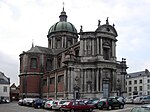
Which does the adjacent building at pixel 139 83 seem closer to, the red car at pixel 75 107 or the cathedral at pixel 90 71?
the cathedral at pixel 90 71

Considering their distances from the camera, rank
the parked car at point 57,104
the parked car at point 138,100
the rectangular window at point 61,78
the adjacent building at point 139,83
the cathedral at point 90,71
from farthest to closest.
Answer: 1. the adjacent building at point 139,83
2. the rectangular window at point 61,78
3. the cathedral at point 90,71
4. the parked car at point 138,100
5. the parked car at point 57,104

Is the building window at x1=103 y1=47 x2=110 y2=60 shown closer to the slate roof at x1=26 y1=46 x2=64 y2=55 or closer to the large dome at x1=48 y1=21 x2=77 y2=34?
the slate roof at x1=26 y1=46 x2=64 y2=55

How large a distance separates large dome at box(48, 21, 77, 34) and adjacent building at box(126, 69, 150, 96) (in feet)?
103

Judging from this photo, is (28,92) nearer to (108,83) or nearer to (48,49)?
(48,49)

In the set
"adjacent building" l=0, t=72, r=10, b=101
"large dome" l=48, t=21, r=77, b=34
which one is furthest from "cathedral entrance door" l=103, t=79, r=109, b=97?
"adjacent building" l=0, t=72, r=10, b=101

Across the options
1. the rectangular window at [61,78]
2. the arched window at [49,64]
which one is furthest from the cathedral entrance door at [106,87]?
the arched window at [49,64]

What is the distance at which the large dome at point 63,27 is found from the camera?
77125mm

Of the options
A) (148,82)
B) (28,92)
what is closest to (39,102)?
(28,92)

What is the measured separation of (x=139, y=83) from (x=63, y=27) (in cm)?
3582

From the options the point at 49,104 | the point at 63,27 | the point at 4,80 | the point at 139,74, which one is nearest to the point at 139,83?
the point at 139,74

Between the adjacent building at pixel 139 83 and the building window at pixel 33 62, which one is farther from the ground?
the building window at pixel 33 62

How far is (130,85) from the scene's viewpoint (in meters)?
100

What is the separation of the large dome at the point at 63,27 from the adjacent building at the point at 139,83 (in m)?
31.3

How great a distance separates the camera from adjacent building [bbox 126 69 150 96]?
93562 mm
